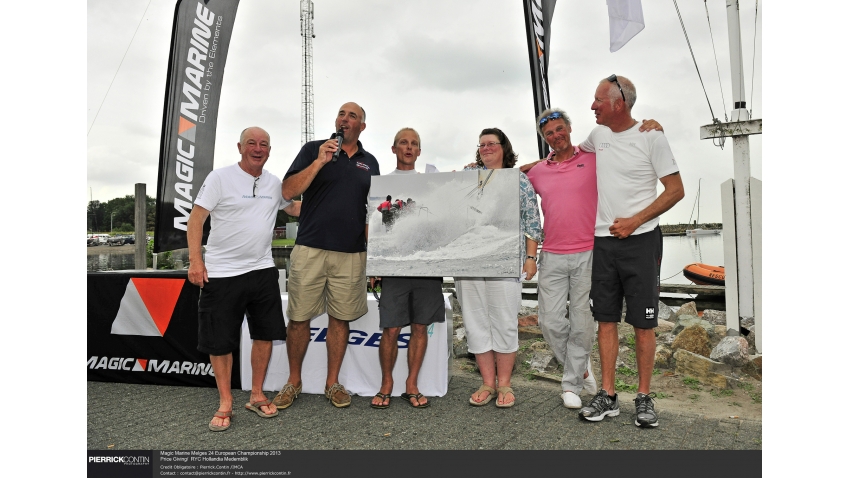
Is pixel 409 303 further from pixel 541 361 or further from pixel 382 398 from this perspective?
pixel 541 361

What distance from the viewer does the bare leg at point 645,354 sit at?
311 centimetres

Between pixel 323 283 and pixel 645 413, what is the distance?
7.20ft

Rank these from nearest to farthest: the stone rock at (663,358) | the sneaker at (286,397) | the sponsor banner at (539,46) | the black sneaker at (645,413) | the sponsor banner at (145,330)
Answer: the black sneaker at (645,413), the sneaker at (286,397), the sponsor banner at (145,330), the stone rock at (663,358), the sponsor banner at (539,46)

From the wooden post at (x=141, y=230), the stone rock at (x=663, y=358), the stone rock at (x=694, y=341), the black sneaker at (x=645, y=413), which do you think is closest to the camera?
the black sneaker at (x=645, y=413)

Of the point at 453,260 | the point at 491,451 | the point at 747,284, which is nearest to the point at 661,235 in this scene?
the point at 453,260

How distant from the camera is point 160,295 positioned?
3984 millimetres

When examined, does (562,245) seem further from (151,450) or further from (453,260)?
(151,450)

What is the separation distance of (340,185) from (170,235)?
2395mm

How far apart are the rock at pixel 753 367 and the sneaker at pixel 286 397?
143 inches

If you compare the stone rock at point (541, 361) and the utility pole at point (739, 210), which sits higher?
the utility pole at point (739, 210)

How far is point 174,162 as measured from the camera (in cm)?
483

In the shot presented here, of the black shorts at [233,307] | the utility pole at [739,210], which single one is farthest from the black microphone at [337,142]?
the utility pole at [739,210]

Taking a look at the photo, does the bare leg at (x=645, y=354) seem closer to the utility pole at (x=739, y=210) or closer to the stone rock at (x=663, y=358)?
the stone rock at (x=663, y=358)

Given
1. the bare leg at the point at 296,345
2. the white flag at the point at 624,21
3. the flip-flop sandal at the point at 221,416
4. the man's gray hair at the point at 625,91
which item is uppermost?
the white flag at the point at 624,21
